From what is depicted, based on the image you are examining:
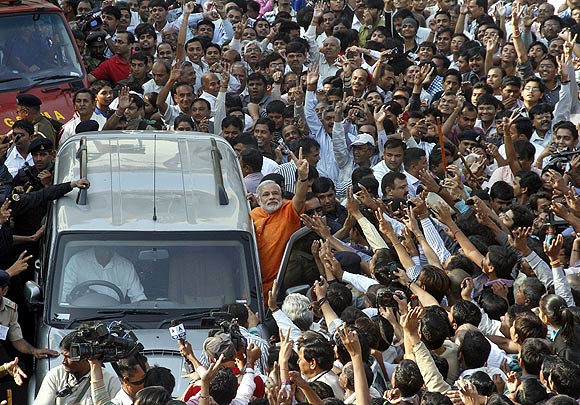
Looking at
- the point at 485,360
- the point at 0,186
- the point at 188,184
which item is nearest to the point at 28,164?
the point at 0,186

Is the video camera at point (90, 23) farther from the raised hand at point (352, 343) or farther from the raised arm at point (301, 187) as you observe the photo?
→ the raised hand at point (352, 343)

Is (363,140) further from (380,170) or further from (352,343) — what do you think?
(352,343)

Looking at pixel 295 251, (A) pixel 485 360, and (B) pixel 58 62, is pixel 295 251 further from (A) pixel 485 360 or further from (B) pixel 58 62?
(B) pixel 58 62

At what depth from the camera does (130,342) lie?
26.3 ft

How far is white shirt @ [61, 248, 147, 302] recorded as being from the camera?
956cm

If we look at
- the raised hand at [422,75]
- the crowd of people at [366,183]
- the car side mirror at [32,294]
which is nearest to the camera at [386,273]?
the crowd of people at [366,183]

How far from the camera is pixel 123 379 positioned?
7.97 meters

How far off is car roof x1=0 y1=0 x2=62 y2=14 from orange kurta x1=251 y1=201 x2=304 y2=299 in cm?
471

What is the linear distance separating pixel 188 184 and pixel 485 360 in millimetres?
2985

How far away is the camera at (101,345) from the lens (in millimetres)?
7871

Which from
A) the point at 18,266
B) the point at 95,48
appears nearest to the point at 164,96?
the point at 95,48

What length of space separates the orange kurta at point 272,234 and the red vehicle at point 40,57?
12.7 feet

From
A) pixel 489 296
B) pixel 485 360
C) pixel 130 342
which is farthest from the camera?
pixel 489 296

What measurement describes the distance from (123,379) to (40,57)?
24.4ft
